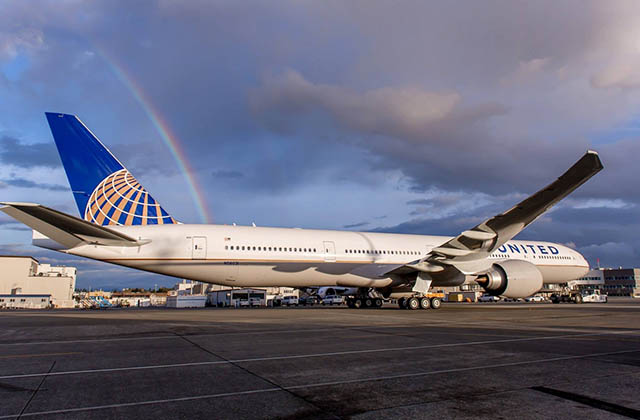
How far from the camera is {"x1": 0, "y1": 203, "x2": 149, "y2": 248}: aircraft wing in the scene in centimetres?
1380

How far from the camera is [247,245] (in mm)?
20562

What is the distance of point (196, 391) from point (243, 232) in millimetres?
16411

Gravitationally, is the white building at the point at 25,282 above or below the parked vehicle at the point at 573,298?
above

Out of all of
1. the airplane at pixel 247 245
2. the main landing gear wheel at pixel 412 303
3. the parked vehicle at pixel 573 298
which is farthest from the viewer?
the parked vehicle at pixel 573 298

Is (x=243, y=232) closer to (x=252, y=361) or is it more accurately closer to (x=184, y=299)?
(x=252, y=361)

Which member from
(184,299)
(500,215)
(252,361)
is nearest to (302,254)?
(500,215)

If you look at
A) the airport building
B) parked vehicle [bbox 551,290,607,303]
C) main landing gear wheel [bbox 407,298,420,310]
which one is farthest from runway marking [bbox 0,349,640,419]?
the airport building

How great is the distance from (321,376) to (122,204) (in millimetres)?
16972

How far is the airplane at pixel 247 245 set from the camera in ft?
56.0

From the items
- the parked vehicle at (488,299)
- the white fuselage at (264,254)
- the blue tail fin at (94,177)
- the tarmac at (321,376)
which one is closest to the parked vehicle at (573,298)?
the parked vehicle at (488,299)

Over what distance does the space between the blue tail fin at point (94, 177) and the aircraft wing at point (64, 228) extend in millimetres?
2243

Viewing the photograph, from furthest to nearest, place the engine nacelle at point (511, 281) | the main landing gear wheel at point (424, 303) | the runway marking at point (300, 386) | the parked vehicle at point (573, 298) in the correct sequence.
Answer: the parked vehicle at point (573, 298) < the main landing gear wheel at point (424, 303) < the engine nacelle at point (511, 281) < the runway marking at point (300, 386)

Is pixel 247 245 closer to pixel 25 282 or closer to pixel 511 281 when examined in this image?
pixel 511 281

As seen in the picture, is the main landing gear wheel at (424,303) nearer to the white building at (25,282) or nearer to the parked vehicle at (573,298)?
the parked vehicle at (573,298)
